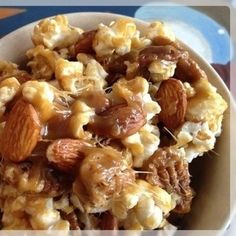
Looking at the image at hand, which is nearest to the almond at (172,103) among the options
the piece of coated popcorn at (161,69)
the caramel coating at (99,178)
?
the piece of coated popcorn at (161,69)

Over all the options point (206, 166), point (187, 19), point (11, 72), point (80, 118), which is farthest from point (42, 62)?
point (187, 19)

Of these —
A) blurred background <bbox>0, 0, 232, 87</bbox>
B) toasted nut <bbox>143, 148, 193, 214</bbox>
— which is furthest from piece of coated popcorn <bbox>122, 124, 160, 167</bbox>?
blurred background <bbox>0, 0, 232, 87</bbox>

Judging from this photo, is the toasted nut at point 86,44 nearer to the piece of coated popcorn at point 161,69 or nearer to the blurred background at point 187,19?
the piece of coated popcorn at point 161,69

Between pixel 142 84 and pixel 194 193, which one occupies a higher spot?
pixel 142 84

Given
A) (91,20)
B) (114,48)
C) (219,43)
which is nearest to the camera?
(114,48)

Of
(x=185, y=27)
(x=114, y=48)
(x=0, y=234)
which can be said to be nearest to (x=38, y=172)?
(x=0, y=234)

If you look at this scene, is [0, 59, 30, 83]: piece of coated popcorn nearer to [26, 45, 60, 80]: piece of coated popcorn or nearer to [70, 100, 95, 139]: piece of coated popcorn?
[26, 45, 60, 80]: piece of coated popcorn

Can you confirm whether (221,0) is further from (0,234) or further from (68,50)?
(0,234)

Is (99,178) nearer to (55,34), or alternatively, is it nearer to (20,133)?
(20,133)
